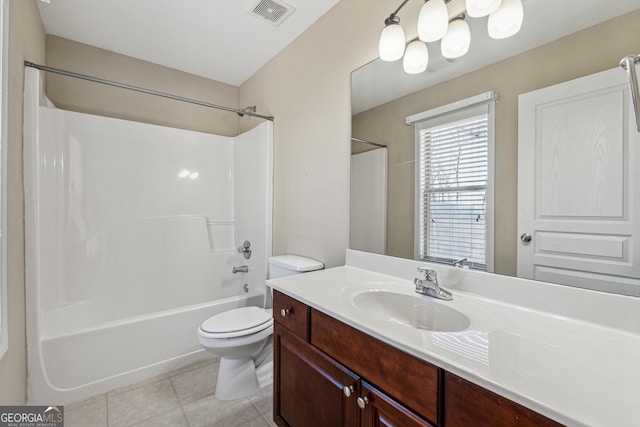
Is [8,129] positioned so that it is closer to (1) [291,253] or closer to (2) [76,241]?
(2) [76,241]

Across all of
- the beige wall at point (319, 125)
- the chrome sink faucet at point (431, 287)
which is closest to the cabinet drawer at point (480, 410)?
the chrome sink faucet at point (431, 287)

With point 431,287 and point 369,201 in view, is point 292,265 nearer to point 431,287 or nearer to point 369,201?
point 369,201

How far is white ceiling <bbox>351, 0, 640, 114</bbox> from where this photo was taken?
85 centimetres

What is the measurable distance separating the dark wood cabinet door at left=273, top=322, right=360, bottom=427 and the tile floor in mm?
432

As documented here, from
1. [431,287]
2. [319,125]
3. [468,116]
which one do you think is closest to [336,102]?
[319,125]

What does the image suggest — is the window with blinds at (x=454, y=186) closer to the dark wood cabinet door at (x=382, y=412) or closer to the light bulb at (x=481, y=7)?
the light bulb at (x=481, y=7)

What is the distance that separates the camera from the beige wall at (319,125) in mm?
1565

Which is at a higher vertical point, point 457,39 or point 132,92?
point 132,92

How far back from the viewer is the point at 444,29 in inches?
42.9

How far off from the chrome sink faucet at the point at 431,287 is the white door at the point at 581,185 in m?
0.27

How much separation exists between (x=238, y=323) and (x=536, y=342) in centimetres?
148

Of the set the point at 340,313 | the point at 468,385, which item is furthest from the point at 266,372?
the point at 468,385

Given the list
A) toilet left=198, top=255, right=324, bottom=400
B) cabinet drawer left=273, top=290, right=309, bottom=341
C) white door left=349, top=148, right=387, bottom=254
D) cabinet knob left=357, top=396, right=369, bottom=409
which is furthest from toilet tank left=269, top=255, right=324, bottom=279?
cabinet knob left=357, top=396, right=369, bottom=409

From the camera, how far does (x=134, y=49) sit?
2.22 metres
